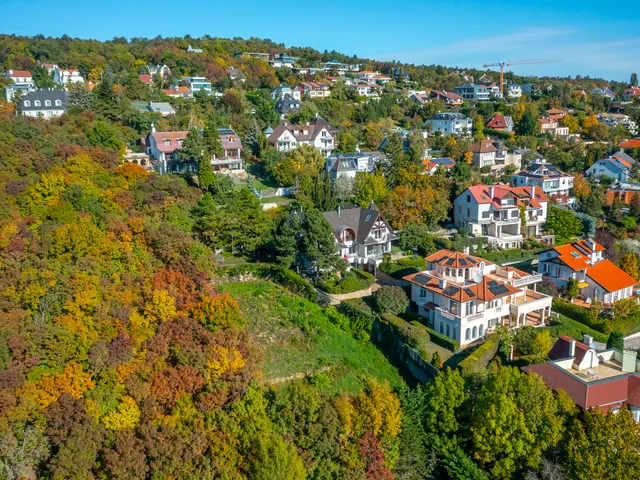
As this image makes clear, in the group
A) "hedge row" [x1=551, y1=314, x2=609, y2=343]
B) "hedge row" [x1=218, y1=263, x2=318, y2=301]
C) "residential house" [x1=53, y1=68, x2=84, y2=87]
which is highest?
"residential house" [x1=53, y1=68, x2=84, y2=87]

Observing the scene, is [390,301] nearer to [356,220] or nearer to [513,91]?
[356,220]

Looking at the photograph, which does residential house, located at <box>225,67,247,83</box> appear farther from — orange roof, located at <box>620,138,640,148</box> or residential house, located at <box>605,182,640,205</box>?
residential house, located at <box>605,182,640,205</box>

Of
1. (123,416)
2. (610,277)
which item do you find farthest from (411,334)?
(610,277)

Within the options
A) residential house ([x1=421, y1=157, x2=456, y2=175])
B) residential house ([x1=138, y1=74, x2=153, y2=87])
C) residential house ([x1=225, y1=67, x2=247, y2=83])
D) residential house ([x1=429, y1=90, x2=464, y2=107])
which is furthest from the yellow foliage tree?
residential house ([x1=429, y1=90, x2=464, y2=107])

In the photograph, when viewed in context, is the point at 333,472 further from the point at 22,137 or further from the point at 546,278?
the point at 22,137

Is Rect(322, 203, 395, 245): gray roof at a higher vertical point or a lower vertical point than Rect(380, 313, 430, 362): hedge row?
higher

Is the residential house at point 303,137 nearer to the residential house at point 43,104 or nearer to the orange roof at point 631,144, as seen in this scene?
the residential house at point 43,104

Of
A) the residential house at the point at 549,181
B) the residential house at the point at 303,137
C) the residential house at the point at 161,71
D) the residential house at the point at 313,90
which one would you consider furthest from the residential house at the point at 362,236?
the residential house at the point at 161,71

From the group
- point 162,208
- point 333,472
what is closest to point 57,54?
point 162,208
